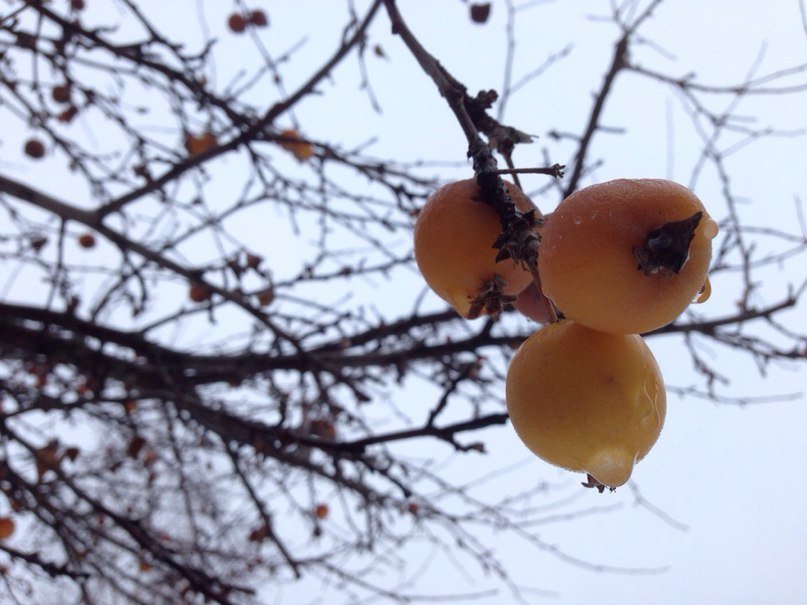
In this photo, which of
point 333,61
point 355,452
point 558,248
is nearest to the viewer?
point 558,248

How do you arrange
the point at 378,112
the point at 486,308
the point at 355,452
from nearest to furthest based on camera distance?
1. the point at 486,308
2. the point at 355,452
3. the point at 378,112

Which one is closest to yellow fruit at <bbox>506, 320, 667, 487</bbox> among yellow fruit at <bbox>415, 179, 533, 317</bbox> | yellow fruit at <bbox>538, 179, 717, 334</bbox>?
yellow fruit at <bbox>538, 179, 717, 334</bbox>

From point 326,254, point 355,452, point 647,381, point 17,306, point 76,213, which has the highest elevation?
point 326,254

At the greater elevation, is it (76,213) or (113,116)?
(113,116)

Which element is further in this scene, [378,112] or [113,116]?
[113,116]

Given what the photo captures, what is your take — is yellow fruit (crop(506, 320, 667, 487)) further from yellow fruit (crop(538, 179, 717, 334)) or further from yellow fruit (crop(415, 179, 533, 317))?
yellow fruit (crop(415, 179, 533, 317))

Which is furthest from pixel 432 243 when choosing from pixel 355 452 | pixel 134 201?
pixel 134 201

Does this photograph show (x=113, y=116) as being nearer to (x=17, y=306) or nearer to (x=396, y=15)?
(x=17, y=306)
